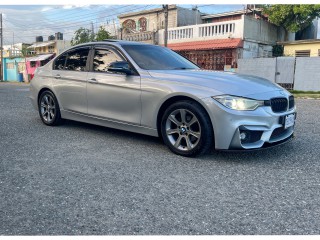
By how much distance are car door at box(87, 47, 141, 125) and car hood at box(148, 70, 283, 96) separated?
420mm

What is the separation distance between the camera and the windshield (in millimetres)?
4673

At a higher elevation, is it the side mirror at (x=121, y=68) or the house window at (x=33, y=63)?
the house window at (x=33, y=63)

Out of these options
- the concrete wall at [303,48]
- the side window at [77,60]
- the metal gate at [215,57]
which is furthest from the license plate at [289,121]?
the concrete wall at [303,48]

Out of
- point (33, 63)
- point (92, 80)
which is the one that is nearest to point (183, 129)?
point (92, 80)

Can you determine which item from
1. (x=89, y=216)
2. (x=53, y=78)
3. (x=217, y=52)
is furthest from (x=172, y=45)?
(x=89, y=216)

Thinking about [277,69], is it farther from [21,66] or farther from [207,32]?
[21,66]

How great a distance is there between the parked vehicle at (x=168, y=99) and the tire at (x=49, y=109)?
0.12 ft

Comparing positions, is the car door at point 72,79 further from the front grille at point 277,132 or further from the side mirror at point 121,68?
the front grille at point 277,132

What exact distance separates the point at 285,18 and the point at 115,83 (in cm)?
2251

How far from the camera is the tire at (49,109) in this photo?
5806mm

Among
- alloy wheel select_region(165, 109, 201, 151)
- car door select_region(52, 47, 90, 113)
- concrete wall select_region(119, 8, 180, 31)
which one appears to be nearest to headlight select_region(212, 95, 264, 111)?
alloy wheel select_region(165, 109, 201, 151)

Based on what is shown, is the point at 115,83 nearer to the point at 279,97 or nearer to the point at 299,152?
the point at 279,97

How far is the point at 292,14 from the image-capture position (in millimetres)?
23422

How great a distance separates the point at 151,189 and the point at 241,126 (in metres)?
1.34
